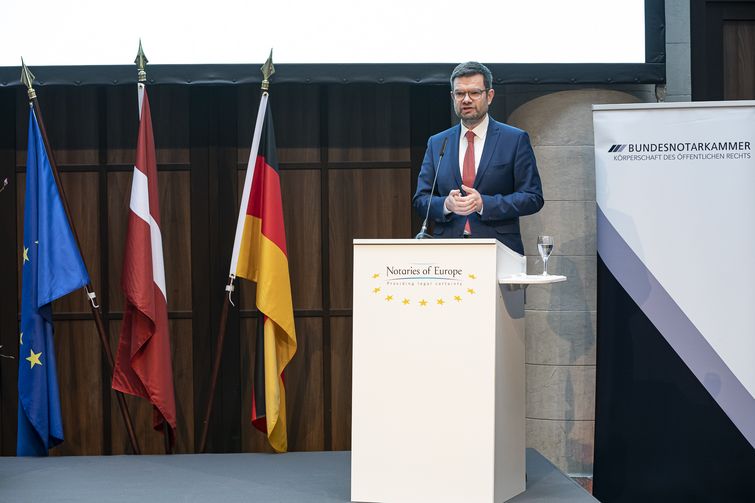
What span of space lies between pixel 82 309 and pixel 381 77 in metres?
2.03

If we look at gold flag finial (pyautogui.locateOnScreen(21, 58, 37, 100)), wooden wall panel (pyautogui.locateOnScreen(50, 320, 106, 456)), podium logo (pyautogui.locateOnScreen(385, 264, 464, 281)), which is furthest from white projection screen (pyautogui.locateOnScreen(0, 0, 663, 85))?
podium logo (pyautogui.locateOnScreen(385, 264, 464, 281))

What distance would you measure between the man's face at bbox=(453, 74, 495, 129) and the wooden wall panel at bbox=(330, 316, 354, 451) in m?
1.80

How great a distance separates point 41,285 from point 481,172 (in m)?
2.06

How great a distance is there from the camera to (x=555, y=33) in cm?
443

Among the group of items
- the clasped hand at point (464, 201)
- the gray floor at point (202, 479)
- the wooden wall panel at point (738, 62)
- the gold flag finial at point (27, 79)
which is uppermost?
the wooden wall panel at point (738, 62)

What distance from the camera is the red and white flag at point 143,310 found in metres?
4.07

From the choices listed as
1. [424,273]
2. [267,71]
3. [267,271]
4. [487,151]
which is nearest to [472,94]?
[487,151]

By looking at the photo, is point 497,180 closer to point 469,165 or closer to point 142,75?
point 469,165

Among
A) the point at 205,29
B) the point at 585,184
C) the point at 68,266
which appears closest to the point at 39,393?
the point at 68,266

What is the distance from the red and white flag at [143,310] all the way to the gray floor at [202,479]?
1.03 ft

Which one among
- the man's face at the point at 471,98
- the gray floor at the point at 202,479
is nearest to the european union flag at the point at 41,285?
the gray floor at the point at 202,479

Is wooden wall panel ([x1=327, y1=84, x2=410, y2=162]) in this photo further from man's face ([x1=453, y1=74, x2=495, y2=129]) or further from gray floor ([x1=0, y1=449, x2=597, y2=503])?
gray floor ([x1=0, y1=449, x2=597, y2=503])

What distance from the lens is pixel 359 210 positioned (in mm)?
4820

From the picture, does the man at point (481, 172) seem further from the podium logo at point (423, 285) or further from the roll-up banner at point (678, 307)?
the roll-up banner at point (678, 307)
